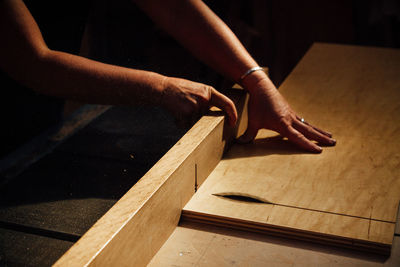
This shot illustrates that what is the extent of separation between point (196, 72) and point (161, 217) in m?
1.61

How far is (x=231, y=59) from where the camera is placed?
1609 mm

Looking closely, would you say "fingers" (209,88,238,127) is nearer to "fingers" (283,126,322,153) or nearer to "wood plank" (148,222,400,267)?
"fingers" (283,126,322,153)

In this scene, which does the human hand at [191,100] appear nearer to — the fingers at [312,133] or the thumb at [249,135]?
the thumb at [249,135]

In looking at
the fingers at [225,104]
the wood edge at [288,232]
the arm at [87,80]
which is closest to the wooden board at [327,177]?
the wood edge at [288,232]

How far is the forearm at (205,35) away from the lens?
1.61 meters

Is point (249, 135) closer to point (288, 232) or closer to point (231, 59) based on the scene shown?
point (231, 59)

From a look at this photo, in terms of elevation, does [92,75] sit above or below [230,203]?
above

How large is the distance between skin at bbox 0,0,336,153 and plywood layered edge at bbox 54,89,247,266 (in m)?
Result: 0.12

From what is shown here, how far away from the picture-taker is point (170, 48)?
108 inches

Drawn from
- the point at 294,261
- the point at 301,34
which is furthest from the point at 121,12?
the point at 294,261

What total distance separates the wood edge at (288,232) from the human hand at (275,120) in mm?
455

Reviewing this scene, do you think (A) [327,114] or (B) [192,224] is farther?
(A) [327,114]

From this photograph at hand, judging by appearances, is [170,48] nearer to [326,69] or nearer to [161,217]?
[326,69]

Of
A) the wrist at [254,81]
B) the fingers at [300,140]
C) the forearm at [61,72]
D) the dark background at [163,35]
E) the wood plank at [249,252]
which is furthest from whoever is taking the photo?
the dark background at [163,35]
